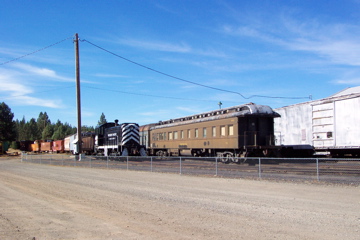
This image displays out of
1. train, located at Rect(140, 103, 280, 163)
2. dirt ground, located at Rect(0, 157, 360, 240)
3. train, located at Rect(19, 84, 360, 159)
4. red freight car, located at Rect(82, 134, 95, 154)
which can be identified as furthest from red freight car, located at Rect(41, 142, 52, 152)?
dirt ground, located at Rect(0, 157, 360, 240)

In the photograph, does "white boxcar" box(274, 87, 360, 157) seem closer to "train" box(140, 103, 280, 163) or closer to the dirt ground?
"train" box(140, 103, 280, 163)

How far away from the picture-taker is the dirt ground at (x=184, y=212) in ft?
21.8

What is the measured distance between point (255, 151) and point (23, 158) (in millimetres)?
26625

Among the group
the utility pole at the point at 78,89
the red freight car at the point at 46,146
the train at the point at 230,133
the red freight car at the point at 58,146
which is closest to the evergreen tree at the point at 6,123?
→ the red freight car at the point at 46,146

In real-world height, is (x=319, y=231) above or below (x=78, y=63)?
below

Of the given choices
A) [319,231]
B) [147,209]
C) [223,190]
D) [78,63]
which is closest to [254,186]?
[223,190]

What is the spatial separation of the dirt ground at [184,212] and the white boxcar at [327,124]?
983 centimetres

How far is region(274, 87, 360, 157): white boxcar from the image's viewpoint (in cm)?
2116

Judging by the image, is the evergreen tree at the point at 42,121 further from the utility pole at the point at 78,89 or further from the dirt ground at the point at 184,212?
the dirt ground at the point at 184,212

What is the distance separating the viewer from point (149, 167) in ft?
69.8

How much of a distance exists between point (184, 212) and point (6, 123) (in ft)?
261

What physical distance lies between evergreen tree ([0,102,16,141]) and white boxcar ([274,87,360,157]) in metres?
68.4

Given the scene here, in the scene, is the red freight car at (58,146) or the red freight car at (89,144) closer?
the red freight car at (89,144)

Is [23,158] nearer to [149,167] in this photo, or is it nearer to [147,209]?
[149,167]
